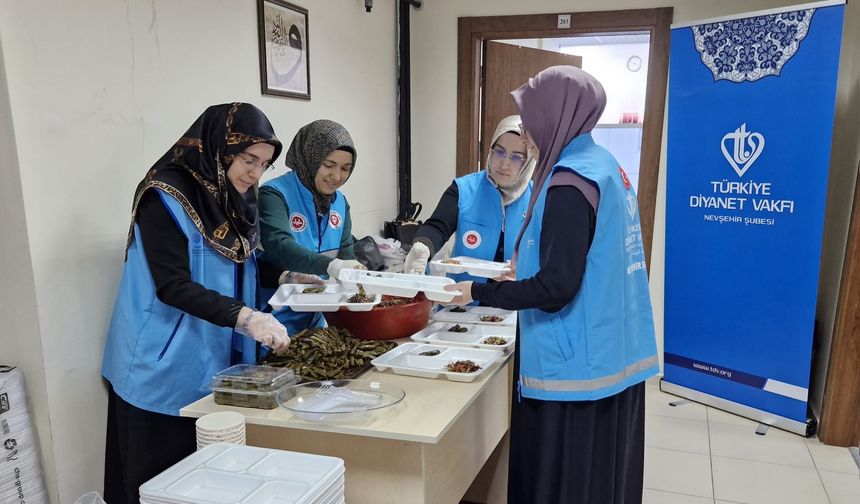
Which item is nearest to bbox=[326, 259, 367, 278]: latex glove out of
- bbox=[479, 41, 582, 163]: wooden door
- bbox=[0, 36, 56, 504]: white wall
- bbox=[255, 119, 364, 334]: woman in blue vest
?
bbox=[255, 119, 364, 334]: woman in blue vest

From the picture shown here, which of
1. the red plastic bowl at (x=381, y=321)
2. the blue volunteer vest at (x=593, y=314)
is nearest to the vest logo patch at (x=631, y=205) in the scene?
the blue volunteer vest at (x=593, y=314)

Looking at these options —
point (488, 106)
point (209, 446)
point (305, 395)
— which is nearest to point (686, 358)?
point (488, 106)

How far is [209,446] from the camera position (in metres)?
1.26

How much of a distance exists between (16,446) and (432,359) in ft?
3.61

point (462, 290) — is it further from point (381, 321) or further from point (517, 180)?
point (517, 180)

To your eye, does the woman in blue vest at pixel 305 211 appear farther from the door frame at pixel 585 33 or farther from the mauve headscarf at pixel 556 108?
the door frame at pixel 585 33

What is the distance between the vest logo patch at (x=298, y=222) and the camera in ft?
7.23

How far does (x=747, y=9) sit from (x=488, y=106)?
5.12ft

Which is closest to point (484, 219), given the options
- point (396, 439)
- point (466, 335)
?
point (466, 335)

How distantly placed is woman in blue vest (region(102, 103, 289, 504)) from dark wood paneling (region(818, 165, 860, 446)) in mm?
2621

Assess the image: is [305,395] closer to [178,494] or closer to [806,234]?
[178,494]

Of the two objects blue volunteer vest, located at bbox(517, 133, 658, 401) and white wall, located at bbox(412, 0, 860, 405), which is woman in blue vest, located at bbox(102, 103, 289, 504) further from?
white wall, located at bbox(412, 0, 860, 405)

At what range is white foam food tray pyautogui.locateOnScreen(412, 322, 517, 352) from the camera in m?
1.93

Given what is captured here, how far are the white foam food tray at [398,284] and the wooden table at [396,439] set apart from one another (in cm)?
23
